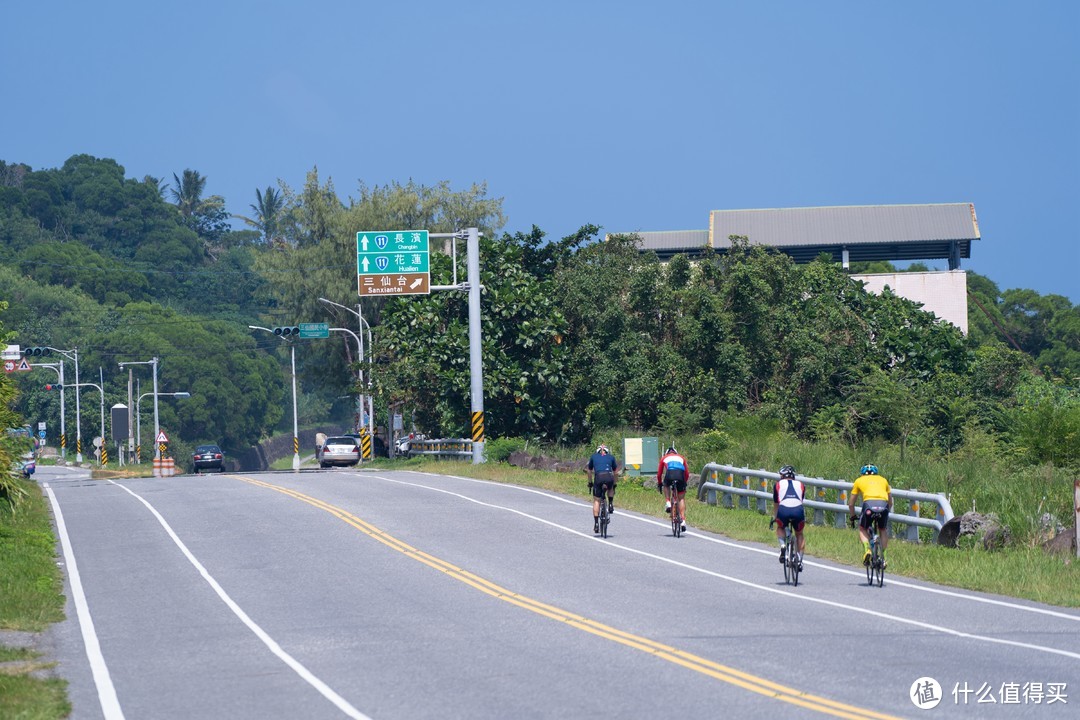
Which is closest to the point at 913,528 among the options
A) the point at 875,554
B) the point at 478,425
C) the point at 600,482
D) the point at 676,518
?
the point at 676,518

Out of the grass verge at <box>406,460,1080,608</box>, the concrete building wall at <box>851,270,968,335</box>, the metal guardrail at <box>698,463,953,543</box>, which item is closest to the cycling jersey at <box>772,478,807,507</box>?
the grass verge at <box>406,460,1080,608</box>

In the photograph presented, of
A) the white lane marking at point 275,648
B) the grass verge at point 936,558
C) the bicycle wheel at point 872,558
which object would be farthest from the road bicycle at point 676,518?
the white lane marking at point 275,648

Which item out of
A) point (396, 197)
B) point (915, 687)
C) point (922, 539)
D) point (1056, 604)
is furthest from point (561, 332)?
point (915, 687)

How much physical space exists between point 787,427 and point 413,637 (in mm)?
32825

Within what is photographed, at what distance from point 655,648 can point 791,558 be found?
5.53 m

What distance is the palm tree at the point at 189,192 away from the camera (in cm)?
15338

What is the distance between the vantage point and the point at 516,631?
1482 cm

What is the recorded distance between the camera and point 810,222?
230 ft

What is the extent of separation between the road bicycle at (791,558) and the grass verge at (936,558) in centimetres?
215

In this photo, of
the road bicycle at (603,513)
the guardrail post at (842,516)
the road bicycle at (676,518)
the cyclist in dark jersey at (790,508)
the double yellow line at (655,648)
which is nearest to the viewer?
the double yellow line at (655,648)

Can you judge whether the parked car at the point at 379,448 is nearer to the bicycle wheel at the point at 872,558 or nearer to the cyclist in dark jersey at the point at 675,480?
the cyclist in dark jersey at the point at 675,480

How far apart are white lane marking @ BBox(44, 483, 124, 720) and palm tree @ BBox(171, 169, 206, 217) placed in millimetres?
133835

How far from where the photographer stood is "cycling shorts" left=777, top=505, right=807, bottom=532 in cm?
1884

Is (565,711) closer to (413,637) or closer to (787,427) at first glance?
(413,637)
